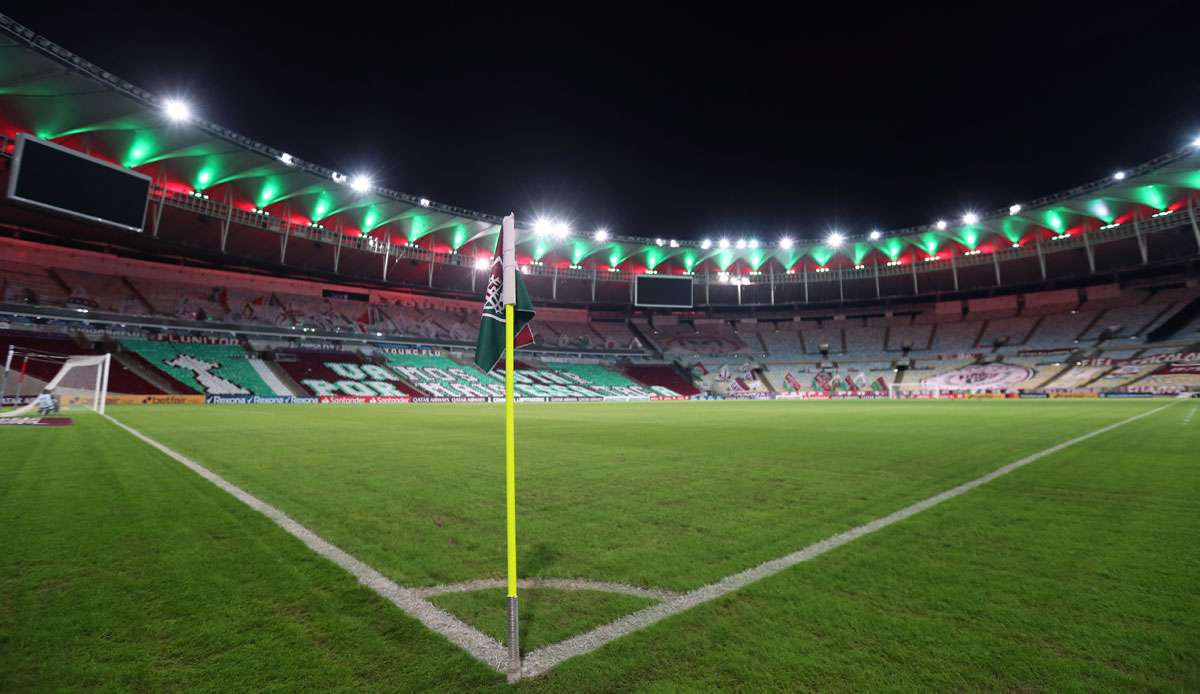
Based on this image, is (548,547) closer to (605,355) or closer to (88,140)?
(88,140)

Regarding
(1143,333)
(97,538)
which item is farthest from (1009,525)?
(1143,333)

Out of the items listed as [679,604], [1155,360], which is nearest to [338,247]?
[679,604]

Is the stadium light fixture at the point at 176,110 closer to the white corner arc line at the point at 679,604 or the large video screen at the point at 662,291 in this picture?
→ the white corner arc line at the point at 679,604

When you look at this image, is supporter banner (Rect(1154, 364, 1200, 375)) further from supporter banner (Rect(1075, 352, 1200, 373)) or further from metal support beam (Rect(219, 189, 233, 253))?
metal support beam (Rect(219, 189, 233, 253))

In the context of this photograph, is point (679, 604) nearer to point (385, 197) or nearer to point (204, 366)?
point (204, 366)

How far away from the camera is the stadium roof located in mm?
26484

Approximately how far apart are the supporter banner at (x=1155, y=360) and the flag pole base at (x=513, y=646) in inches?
2264

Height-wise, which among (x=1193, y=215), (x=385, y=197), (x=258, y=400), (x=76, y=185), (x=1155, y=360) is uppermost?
(x=385, y=197)

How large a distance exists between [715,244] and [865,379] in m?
22.8

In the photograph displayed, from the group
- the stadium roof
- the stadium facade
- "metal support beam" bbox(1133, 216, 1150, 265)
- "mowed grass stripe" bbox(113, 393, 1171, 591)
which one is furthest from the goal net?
"metal support beam" bbox(1133, 216, 1150, 265)

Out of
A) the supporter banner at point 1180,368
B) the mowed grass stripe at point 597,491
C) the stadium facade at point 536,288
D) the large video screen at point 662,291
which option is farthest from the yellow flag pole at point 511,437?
the large video screen at point 662,291

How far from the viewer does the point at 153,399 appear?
29.7 meters

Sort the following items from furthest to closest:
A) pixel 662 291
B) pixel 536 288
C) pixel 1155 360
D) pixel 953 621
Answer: pixel 662 291, pixel 536 288, pixel 1155 360, pixel 953 621

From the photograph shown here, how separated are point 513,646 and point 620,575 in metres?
1.13
